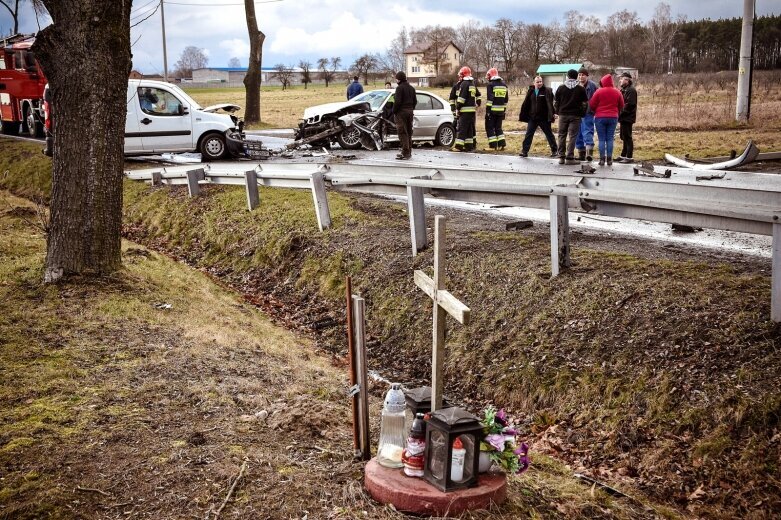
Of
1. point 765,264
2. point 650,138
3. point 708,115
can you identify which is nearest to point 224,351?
point 765,264

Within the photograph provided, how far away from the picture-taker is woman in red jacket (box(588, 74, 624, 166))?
1530 cm

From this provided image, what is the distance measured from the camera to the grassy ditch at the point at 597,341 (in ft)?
17.4

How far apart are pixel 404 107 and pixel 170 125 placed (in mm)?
5823

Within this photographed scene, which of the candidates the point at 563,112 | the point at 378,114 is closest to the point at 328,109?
the point at 378,114

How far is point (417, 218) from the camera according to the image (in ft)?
30.1

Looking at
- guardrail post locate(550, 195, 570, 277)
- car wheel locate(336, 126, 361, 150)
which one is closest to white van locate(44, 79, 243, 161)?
car wheel locate(336, 126, 361, 150)

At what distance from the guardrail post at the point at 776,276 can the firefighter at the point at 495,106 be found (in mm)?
13953

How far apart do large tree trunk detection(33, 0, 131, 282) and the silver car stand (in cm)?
1189

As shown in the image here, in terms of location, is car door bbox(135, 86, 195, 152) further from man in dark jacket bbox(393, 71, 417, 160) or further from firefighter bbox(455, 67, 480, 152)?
firefighter bbox(455, 67, 480, 152)

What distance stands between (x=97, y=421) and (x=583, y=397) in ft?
11.6

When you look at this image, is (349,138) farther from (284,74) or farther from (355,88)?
(284,74)

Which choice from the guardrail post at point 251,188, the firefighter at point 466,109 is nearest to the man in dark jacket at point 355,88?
the firefighter at point 466,109

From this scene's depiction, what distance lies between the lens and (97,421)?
17.4ft

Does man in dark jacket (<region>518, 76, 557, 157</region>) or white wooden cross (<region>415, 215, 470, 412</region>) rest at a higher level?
man in dark jacket (<region>518, 76, 557, 157</region>)
